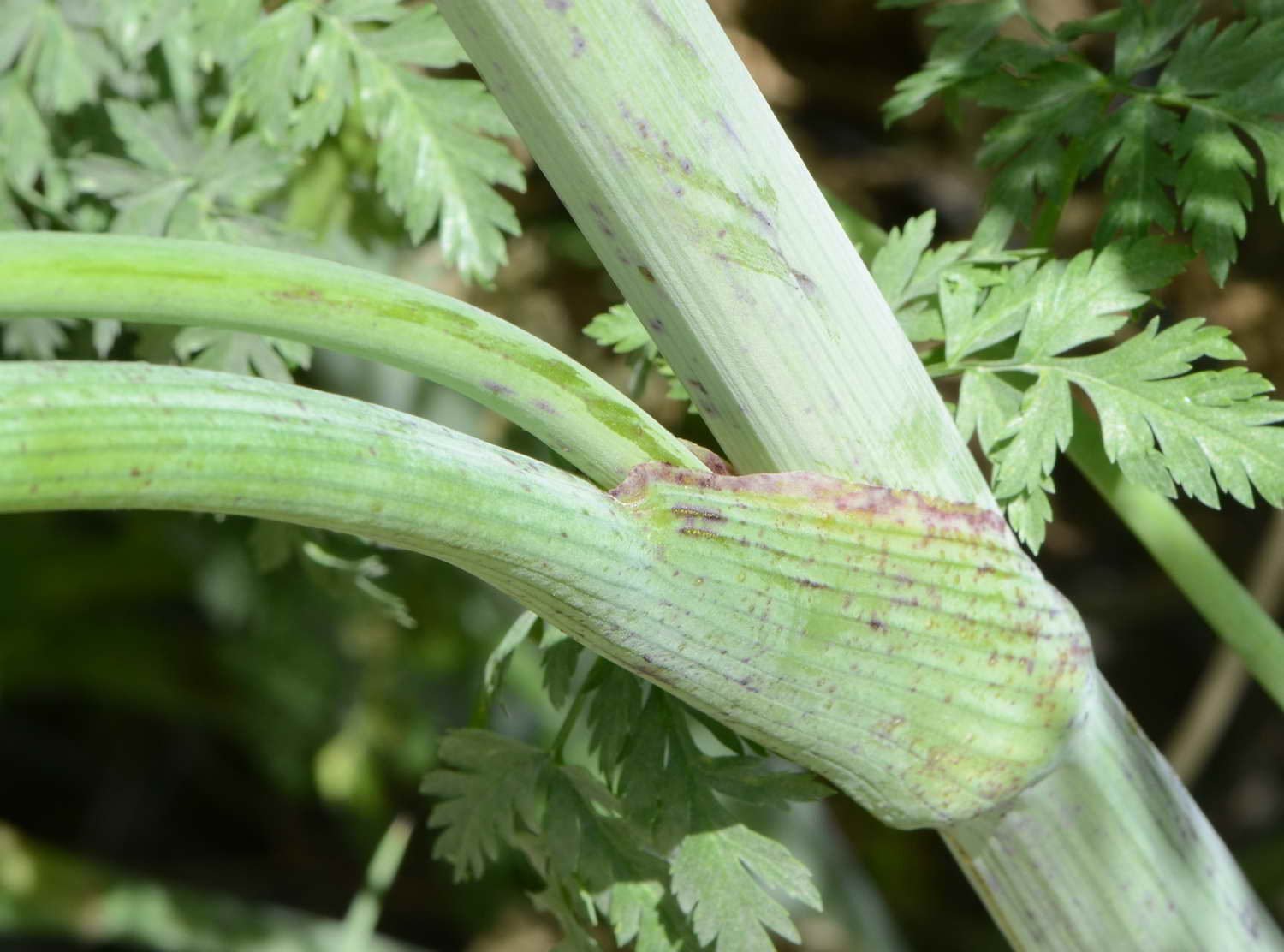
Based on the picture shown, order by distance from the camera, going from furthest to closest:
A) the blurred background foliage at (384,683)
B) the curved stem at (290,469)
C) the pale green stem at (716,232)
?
1. the blurred background foliage at (384,683)
2. the pale green stem at (716,232)
3. the curved stem at (290,469)

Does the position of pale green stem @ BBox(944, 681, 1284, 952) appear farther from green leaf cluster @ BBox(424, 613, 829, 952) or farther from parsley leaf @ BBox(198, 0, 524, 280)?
parsley leaf @ BBox(198, 0, 524, 280)

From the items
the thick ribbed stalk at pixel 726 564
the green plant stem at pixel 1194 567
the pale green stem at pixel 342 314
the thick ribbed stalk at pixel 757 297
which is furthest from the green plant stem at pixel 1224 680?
the pale green stem at pixel 342 314

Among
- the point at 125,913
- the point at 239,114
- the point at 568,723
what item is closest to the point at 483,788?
the point at 568,723

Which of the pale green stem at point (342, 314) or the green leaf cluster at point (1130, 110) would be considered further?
the green leaf cluster at point (1130, 110)

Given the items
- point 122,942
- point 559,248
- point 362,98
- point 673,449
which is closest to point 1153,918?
point 673,449

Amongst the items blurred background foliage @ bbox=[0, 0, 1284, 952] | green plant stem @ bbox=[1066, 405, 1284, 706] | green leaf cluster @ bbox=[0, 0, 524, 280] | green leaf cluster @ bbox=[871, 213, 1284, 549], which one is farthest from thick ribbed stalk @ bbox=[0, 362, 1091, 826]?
blurred background foliage @ bbox=[0, 0, 1284, 952]

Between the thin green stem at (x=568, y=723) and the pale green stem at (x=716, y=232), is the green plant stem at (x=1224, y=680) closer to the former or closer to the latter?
the thin green stem at (x=568, y=723)

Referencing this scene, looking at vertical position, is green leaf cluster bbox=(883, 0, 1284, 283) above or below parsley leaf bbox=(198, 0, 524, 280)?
above
